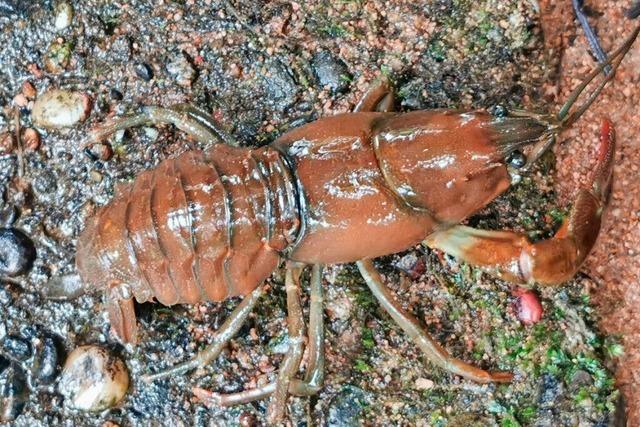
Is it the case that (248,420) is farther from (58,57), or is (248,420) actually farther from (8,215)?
(58,57)

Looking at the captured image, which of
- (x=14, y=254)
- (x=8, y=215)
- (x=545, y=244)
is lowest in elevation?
(x=545, y=244)

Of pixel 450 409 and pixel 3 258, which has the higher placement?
pixel 3 258

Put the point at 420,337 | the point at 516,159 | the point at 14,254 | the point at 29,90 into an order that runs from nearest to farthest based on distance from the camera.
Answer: the point at 516,159 → the point at 420,337 → the point at 14,254 → the point at 29,90

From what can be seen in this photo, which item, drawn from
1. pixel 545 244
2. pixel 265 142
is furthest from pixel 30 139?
pixel 545 244

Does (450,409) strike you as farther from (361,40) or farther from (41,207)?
(41,207)

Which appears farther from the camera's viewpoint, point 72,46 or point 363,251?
point 72,46

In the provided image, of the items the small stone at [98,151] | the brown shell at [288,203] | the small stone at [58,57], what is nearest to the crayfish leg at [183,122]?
the small stone at [98,151]

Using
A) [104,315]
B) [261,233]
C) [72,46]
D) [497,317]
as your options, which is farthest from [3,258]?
[497,317]

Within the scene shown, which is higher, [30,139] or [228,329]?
[30,139]

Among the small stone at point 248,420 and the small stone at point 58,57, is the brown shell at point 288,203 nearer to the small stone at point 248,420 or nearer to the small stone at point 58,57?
the small stone at point 248,420
